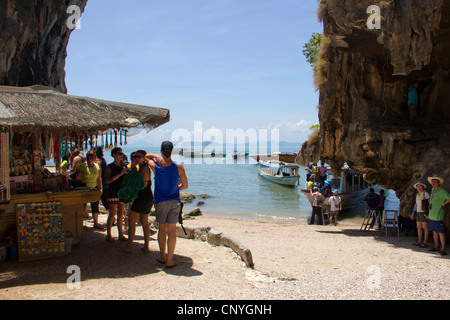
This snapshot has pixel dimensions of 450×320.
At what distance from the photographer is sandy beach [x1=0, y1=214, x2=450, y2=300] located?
4.70 metres

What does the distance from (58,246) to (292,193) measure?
29722mm

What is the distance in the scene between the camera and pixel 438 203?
8.27 metres

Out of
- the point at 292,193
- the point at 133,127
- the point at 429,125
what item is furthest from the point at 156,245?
the point at 292,193

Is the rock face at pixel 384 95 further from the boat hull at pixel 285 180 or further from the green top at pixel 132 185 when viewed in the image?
the boat hull at pixel 285 180

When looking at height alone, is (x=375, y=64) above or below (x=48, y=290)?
above

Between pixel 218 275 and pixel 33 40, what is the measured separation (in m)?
29.1

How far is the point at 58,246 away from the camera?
6262 millimetres

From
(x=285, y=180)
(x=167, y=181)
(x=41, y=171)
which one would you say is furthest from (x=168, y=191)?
(x=285, y=180)

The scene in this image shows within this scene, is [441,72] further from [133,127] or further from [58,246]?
[58,246]

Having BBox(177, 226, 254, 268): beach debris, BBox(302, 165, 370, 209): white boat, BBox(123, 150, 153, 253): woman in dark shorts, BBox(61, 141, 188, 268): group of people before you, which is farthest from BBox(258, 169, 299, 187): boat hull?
BBox(123, 150, 153, 253): woman in dark shorts

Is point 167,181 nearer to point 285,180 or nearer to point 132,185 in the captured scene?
point 132,185

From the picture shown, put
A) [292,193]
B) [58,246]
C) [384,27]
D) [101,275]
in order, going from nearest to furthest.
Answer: [101,275], [58,246], [384,27], [292,193]

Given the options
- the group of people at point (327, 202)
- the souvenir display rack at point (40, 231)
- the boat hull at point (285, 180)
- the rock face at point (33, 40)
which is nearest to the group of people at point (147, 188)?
the souvenir display rack at point (40, 231)

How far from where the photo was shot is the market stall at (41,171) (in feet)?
18.2
